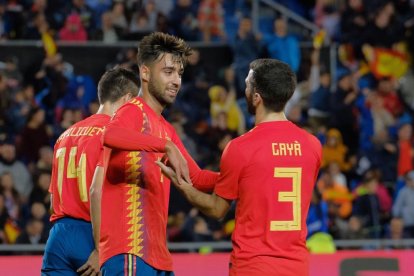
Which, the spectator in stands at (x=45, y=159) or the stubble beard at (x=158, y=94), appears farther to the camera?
the spectator in stands at (x=45, y=159)

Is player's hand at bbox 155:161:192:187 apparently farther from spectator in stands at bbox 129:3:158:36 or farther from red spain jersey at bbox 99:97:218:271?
spectator in stands at bbox 129:3:158:36

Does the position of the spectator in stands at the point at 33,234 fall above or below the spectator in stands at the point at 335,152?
below

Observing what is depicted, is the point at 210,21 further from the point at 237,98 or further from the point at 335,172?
the point at 335,172

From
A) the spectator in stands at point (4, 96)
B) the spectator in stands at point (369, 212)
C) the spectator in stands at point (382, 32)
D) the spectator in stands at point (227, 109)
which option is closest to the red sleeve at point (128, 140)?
the spectator in stands at point (369, 212)

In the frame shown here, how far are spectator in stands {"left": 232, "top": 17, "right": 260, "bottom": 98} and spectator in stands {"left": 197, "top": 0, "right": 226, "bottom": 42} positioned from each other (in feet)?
2.63

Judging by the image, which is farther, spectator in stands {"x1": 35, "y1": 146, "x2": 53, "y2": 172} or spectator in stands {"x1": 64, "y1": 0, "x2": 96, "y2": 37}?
spectator in stands {"x1": 64, "y1": 0, "x2": 96, "y2": 37}

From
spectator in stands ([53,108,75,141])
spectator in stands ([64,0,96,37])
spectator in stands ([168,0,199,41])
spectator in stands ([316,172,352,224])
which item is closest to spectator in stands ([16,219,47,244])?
spectator in stands ([53,108,75,141])

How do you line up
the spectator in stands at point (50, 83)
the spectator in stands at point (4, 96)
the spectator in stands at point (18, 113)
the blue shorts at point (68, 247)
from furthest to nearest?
the spectator in stands at point (50, 83) → the spectator in stands at point (4, 96) → the spectator in stands at point (18, 113) → the blue shorts at point (68, 247)

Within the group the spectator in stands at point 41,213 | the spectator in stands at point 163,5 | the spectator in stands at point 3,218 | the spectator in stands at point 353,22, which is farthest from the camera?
the spectator in stands at point 163,5

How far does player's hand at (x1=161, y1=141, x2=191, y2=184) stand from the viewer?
528 cm

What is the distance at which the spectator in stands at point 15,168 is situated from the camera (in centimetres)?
1194

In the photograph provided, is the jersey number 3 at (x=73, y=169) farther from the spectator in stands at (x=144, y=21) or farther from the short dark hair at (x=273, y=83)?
the spectator in stands at (x=144, y=21)

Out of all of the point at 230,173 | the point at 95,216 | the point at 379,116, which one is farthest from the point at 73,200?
the point at 379,116

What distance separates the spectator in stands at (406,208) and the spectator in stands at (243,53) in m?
2.76
